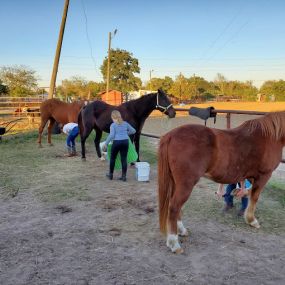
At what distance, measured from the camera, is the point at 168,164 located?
307 centimetres

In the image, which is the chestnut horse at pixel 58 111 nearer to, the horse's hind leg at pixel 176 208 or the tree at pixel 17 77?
the horse's hind leg at pixel 176 208

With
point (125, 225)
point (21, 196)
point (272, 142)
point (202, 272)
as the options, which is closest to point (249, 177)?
point (272, 142)

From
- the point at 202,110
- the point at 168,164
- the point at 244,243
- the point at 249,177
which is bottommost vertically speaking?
the point at 244,243

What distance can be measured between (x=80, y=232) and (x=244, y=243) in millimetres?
1733

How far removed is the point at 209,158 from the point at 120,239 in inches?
48.9

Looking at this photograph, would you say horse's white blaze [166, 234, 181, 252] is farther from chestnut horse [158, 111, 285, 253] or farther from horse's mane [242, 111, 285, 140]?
horse's mane [242, 111, 285, 140]

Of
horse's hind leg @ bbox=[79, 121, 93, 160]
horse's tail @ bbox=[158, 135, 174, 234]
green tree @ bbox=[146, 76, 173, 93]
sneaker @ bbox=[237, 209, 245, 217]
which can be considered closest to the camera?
horse's tail @ bbox=[158, 135, 174, 234]

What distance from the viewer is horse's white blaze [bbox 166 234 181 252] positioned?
296cm

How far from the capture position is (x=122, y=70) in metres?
58.8

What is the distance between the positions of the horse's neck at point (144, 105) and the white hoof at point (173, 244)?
13.7 ft

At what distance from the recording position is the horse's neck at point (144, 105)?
271 inches

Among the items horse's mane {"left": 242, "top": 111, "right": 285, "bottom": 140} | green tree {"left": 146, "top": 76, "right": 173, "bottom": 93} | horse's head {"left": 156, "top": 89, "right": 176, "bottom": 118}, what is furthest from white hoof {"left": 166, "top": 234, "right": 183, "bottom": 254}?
green tree {"left": 146, "top": 76, "right": 173, "bottom": 93}

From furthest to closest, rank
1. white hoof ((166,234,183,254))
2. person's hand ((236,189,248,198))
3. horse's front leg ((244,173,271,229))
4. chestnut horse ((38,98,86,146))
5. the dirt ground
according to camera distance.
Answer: chestnut horse ((38,98,86,146))
person's hand ((236,189,248,198))
horse's front leg ((244,173,271,229))
white hoof ((166,234,183,254))
the dirt ground

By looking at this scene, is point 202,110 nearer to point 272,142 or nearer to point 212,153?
point 272,142
